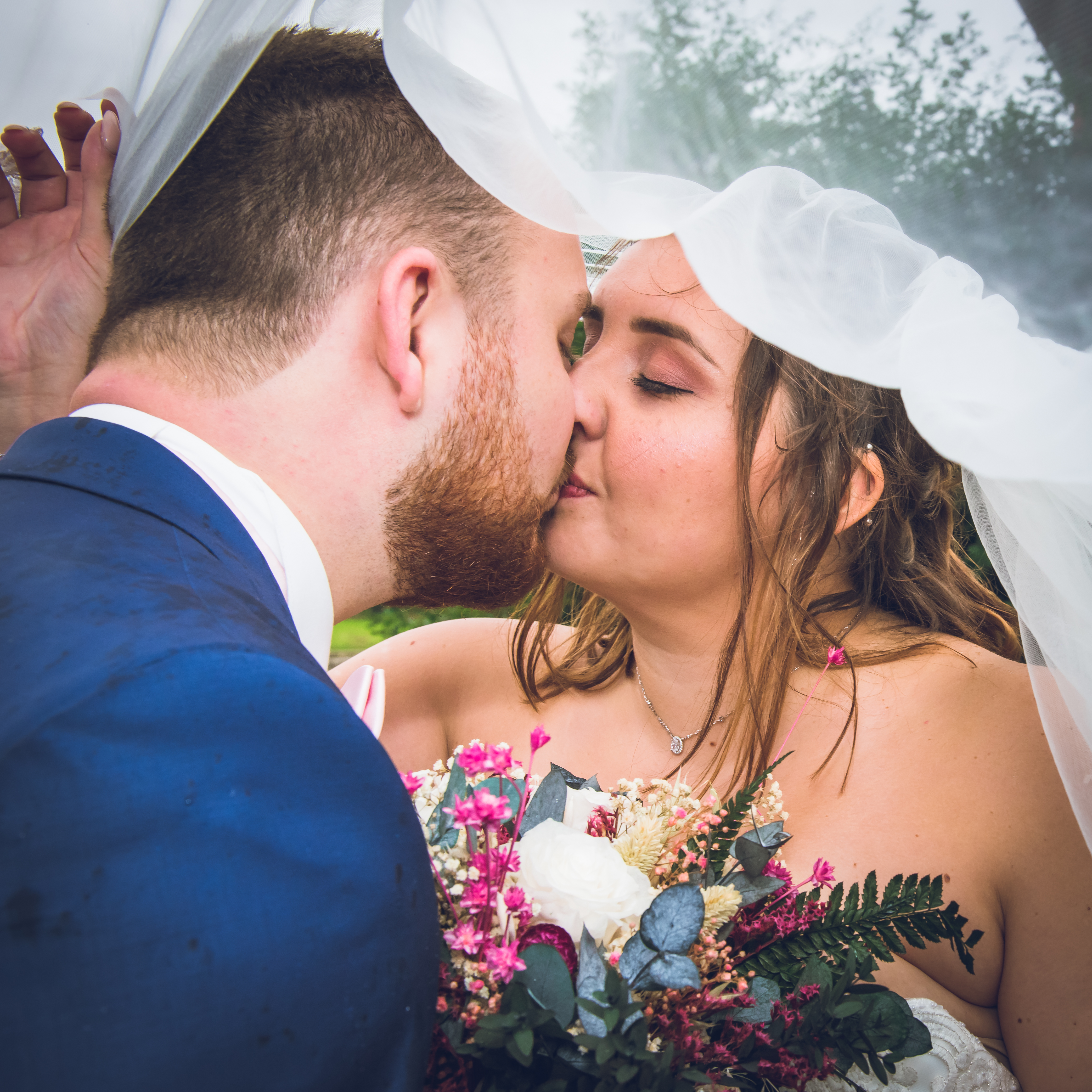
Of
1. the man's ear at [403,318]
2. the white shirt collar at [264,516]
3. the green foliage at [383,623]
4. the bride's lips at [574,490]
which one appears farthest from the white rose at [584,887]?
the green foliage at [383,623]

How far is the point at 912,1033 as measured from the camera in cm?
128

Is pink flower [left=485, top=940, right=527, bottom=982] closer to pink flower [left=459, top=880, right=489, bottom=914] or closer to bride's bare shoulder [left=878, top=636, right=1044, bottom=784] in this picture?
pink flower [left=459, top=880, right=489, bottom=914]

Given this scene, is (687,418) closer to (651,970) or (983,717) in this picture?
(983,717)

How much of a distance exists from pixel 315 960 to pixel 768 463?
1.78m

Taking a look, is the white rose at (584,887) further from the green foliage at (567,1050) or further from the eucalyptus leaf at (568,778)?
the eucalyptus leaf at (568,778)

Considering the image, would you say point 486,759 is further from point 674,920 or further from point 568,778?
point 568,778

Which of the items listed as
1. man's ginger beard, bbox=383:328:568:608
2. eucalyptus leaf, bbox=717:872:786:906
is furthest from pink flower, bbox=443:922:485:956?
man's ginger beard, bbox=383:328:568:608

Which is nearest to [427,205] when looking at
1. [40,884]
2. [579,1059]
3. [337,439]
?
[337,439]

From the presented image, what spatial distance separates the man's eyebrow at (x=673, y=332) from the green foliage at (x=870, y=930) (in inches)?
53.3

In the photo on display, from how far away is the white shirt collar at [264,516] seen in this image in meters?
1.43

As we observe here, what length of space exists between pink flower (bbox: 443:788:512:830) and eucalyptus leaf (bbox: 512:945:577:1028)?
0.20 metres

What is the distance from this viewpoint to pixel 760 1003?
1347 millimetres

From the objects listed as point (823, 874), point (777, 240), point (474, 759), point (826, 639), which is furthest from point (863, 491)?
point (474, 759)

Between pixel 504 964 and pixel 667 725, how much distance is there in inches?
65.6
